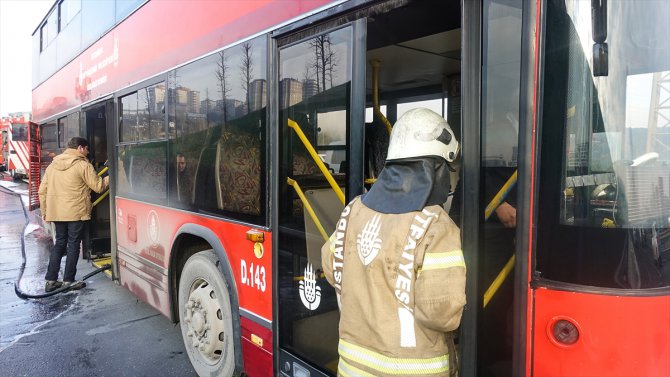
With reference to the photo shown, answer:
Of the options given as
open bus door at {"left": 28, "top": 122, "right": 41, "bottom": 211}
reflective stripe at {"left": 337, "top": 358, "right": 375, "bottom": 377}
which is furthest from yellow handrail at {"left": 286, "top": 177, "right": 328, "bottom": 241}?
open bus door at {"left": 28, "top": 122, "right": 41, "bottom": 211}

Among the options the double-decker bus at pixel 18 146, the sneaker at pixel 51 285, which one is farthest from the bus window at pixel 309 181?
the double-decker bus at pixel 18 146

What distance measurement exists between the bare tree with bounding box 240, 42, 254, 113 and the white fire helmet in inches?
56.7

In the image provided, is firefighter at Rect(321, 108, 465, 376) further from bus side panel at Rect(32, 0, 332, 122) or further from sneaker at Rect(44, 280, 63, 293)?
sneaker at Rect(44, 280, 63, 293)

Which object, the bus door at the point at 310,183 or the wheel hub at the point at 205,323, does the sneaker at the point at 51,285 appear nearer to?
the wheel hub at the point at 205,323

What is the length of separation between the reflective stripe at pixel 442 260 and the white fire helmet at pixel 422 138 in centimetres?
35

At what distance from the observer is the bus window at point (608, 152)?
1447mm

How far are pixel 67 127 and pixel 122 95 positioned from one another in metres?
2.83

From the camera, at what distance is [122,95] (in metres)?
4.78

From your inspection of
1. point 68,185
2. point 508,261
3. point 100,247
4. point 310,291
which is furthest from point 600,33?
point 100,247

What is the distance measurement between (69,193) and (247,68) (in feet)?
12.5

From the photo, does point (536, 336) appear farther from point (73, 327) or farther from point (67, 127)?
point (67, 127)

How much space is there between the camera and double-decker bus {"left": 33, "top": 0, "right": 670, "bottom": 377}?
4.80 feet

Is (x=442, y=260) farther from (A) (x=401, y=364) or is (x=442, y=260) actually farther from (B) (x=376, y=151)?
(B) (x=376, y=151)

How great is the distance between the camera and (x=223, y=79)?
3.14 meters
